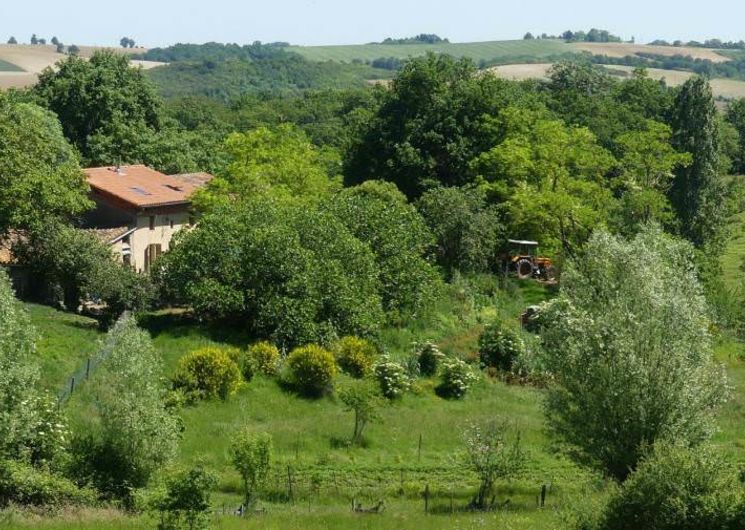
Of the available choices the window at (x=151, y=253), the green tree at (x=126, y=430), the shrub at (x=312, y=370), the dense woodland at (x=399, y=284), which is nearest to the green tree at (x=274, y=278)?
the dense woodland at (x=399, y=284)

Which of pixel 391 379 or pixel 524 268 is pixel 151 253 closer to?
pixel 524 268

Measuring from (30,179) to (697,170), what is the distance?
119ft

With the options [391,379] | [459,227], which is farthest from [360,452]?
[459,227]

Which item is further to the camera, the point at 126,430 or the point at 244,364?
the point at 244,364

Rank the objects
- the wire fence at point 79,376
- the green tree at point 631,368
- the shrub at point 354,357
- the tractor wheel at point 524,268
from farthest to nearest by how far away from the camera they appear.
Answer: the tractor wheel at point 524,268
the shrub at point 354,357
the wire fence at point 79,376
the green tree at point 631,368

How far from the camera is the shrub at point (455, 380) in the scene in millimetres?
41719

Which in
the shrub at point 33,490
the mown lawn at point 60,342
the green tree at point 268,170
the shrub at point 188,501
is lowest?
the shrub at point 33,490

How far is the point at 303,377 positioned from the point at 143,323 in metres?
7.03

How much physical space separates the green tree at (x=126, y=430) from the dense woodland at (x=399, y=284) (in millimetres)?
52

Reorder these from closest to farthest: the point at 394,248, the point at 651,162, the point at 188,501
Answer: the point at 188,501, the point at 394,248, the point at 651,162

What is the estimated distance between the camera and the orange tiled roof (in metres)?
56.0

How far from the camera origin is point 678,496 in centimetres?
2288

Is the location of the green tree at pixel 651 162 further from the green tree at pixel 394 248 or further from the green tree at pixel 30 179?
the green tree at pixel 30 179

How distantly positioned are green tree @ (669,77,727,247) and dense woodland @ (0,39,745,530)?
12 centimetres
